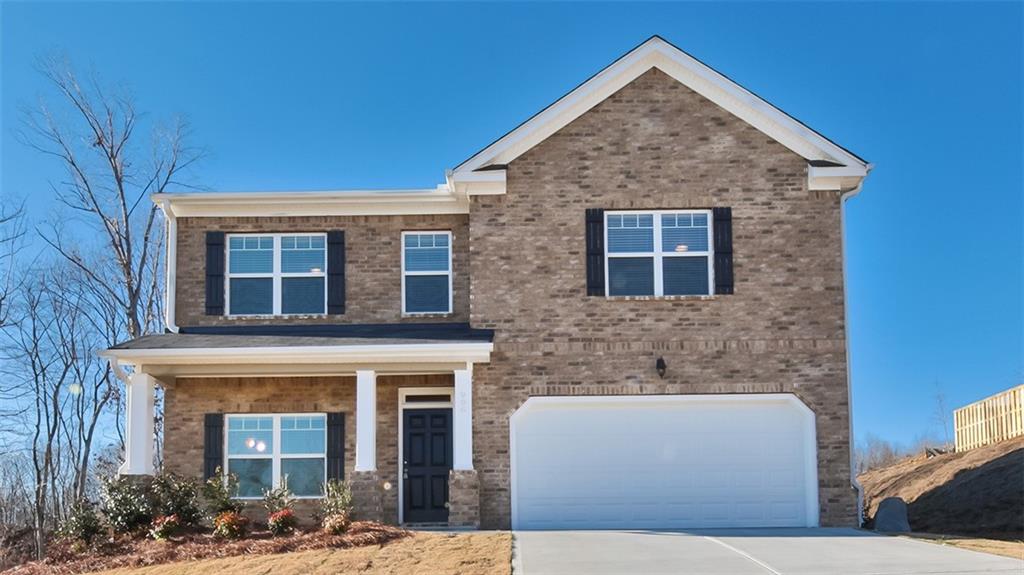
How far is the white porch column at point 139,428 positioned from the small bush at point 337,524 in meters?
3.66

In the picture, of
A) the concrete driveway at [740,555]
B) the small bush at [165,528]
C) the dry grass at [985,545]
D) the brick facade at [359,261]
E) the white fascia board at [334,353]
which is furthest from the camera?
the brick facade at [359,261]

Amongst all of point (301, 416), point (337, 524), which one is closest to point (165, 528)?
point (337, 524)

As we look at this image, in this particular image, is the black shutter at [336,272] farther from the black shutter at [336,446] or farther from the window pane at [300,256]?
the black shutter at [336,446]

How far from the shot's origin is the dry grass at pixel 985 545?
1453 cm

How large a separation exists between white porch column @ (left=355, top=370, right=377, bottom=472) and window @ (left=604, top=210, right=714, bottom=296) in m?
4.06

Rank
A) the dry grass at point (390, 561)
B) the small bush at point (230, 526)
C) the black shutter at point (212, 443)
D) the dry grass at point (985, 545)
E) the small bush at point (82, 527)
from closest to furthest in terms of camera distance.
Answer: the dry grass at point (390, 561) → the dry grass at point (985, 545) → the small bush at point (230, 526) → the small bush at point (82, 527) → the black shutter at point (212, 443)

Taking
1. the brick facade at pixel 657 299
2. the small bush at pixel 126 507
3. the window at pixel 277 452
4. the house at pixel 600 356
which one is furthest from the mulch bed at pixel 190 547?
the brick facade at pixel 657 299

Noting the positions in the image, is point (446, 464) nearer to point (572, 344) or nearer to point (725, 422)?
point (572, 344)

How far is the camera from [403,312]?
1983cm

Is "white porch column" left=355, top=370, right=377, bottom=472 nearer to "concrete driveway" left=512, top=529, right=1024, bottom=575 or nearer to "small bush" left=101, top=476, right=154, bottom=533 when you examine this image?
"concrete driveway" left=512, top=529, right=1024, bottom=575

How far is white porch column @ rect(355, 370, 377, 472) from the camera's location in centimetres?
1795

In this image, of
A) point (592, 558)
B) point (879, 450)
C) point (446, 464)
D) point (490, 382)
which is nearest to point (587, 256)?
point (490, 382)

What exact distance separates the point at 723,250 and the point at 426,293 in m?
4.99

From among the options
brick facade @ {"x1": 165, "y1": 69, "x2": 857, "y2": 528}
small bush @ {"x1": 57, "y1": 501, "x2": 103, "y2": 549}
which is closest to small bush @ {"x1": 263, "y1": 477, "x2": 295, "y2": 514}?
brick facade @ {"x1": 165, "y1": 69, "x2": 857, "y2": 528}
